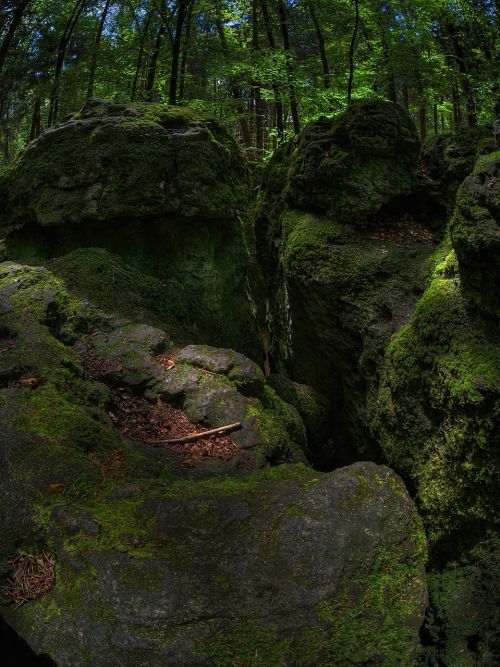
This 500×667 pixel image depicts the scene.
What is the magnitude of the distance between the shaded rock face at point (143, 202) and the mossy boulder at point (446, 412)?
2542 mm

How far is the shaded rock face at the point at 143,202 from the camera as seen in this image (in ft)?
20.7

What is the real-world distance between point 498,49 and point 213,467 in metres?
10.7

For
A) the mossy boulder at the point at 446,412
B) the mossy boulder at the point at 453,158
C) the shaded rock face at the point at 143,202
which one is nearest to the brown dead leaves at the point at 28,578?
the mossy boulder at the point at 446,412

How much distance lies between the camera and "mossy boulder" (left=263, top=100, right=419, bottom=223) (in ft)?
21.6

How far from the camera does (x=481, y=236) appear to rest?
3871 millimetres

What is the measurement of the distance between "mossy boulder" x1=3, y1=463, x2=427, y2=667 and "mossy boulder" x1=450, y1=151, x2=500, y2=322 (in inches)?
77.4

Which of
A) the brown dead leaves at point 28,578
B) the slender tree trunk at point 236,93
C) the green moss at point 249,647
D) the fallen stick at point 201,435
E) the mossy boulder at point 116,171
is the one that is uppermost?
the slender tree trunk at point 236,93

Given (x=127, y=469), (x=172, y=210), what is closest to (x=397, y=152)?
Result: (x=172, y=210)

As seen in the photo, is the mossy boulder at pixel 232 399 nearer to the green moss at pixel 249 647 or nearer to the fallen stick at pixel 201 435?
the fallen stick at pixel 201 435

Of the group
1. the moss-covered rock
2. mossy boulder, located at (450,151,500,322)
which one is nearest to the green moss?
the moss-covered rock

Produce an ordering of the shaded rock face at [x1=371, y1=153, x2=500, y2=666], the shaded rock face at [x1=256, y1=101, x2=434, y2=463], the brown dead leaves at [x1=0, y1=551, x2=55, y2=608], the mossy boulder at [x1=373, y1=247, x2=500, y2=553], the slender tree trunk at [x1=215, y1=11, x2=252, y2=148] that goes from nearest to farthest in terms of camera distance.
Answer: the brown dead leaves at [x1=0, y1=551, x2=55, y2=608] → the shaded rock face at [x1=371, y1=153, x2=500, y2=666] → the mossy boulder at [x1=373, y1=247, x2=500, y2=553] → the shaded rock face at [x1=256, y1=101, x2=434, y2=463] → the slender tree trunk at [x1=215, y1=11, x2=252, y2=148]

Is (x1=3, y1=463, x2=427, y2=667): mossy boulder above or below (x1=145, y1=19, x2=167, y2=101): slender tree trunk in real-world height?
below

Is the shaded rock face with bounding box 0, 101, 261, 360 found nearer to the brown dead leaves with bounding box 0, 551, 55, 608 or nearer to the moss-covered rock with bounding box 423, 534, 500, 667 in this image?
the brown dead leaves with bounding box 0, 551, 55, 608

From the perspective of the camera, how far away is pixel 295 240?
678cm
